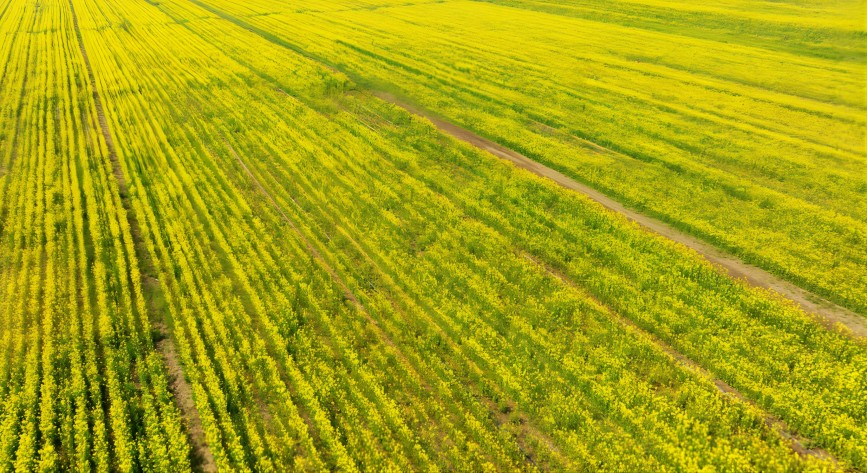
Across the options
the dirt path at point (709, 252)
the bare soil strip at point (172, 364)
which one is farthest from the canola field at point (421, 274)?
the dirt path at point (709, 252)

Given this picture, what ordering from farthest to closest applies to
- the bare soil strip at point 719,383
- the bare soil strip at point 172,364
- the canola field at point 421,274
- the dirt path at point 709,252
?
1. the dirt path at point 709,252
2. the canola field at point 421,274
3. the bare soil strip at point 719,383
4. the bare soil strip at point 172,364

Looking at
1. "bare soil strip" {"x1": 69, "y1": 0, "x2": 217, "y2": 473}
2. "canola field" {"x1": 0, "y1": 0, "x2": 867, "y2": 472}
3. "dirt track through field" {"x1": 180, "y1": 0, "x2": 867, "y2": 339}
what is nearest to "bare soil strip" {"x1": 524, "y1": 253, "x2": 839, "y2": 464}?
"canola field" {"x1": 0, "y1": 0, "x2": 867, "y2": 472}

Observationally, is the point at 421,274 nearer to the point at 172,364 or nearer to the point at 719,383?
the point at 172,364

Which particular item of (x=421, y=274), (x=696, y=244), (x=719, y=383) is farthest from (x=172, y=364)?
(x=696, y=244)

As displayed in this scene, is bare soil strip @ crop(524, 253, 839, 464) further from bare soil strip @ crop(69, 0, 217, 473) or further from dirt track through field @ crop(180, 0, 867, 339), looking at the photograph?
bare soil strip @ crop(69, 0, 217, 473)

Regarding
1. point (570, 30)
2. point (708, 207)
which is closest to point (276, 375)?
point (708, 207)

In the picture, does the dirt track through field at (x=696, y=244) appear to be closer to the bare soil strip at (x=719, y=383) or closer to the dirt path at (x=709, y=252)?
the dirt path at (x=709, y=252)
